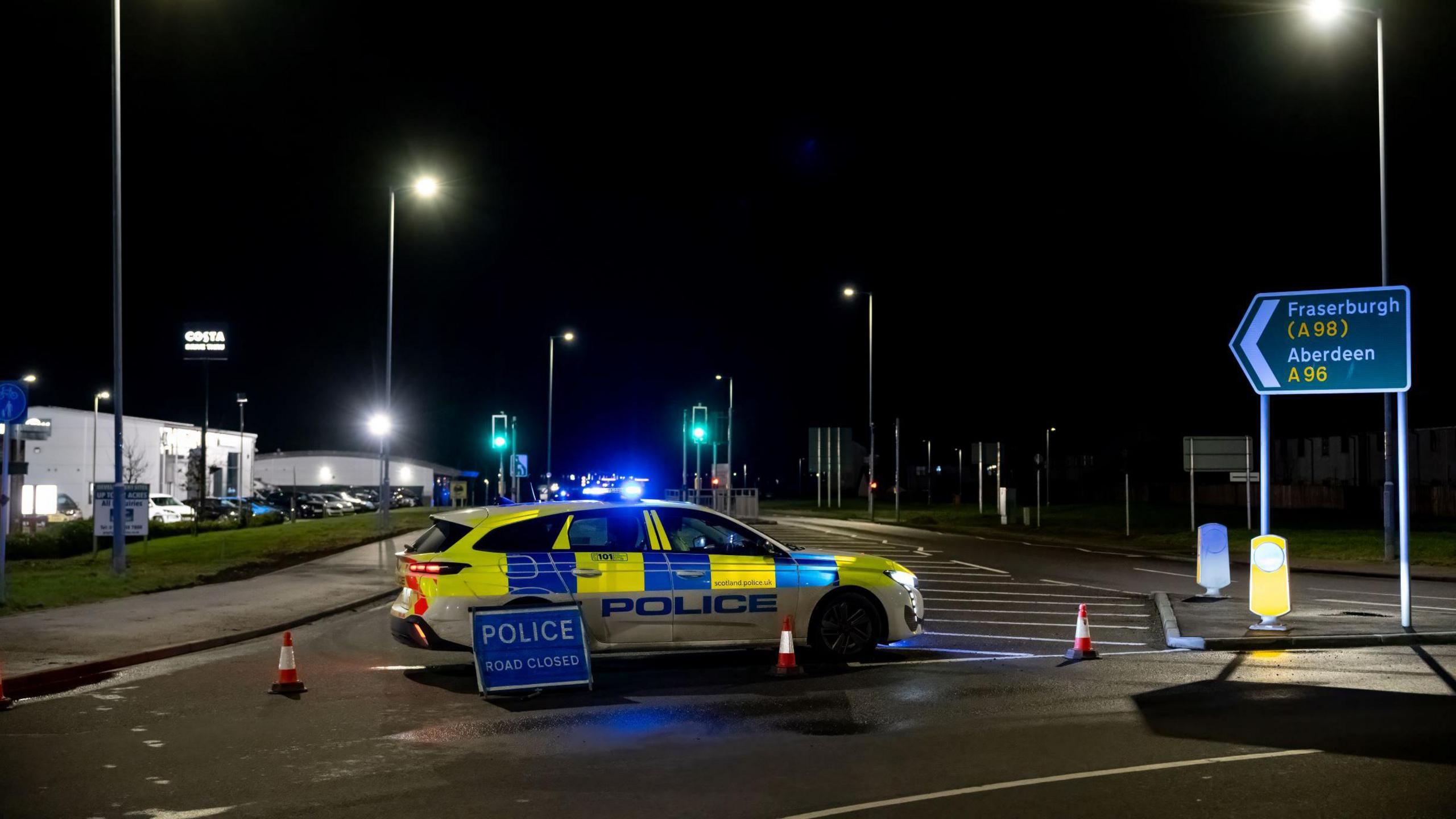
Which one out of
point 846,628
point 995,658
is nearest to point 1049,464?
point 995,658

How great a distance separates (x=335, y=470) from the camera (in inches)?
3981

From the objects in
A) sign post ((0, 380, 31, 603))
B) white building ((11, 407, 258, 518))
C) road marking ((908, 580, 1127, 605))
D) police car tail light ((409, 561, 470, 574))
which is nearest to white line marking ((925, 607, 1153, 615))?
Answer: road marking ((908, 580, 1127, 605))

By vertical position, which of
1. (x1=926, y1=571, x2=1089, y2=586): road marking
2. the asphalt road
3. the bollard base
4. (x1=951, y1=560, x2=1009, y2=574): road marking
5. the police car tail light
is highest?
the police car tail light

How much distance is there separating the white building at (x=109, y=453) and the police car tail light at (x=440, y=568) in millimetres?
52990

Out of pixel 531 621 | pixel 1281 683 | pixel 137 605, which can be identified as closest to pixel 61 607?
pixel 137 605

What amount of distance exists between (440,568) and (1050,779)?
6158 millimetres

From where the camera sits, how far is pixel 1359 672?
39.3ft

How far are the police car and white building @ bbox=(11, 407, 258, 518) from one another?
53092mm

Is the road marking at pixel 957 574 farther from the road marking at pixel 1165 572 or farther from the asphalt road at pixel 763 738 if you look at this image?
the asphalt road at pixel 763 738

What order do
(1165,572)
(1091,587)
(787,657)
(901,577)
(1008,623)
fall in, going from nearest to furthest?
(787,657), (901,577), (1008,623), (1091,587), (1165,572)

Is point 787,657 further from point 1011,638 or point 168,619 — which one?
point 168,619

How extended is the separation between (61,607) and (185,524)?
25477mm

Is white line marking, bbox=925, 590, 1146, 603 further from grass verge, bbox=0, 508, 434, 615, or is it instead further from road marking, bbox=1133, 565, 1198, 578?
grass verge, bbox=0, 508, 434, 615

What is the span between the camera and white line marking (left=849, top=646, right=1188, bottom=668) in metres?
12.5
